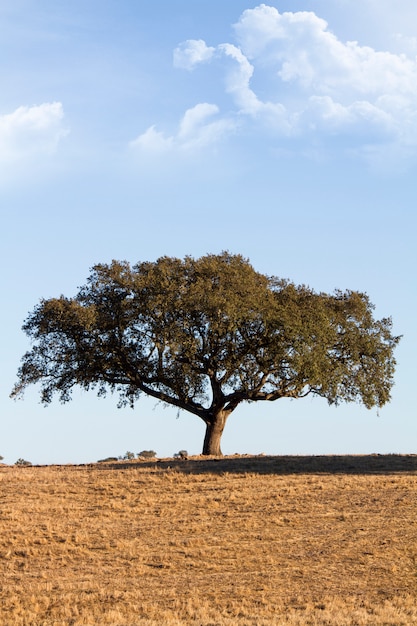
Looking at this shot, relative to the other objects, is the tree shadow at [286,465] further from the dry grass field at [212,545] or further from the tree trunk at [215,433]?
the tree trunk at [215,433]

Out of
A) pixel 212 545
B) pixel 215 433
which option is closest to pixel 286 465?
pixel 215 433

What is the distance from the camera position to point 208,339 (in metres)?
50.5

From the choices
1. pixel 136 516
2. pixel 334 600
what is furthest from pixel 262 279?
pixel 334 600

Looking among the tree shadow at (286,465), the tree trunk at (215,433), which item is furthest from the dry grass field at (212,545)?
the tree trunk at (215,433)

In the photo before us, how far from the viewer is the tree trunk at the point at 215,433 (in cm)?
5272

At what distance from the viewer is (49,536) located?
31.2 meters

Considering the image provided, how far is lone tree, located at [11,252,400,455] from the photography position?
49688 millimetres

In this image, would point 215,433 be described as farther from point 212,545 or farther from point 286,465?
point 212,545

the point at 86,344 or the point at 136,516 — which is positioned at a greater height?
the point at 86,344

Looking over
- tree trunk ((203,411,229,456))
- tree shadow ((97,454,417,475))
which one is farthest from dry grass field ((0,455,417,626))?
tree trunk ((203,411,229,456))

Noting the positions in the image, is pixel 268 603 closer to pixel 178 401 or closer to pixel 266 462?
pixel 266 462

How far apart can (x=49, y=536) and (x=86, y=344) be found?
2202 cm

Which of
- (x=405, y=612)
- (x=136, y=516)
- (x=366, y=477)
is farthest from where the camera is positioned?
(x=366, y=477)

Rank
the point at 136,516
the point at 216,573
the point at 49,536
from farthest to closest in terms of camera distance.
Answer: the point at 136,516, the point at 49,536, the point at 216,573
